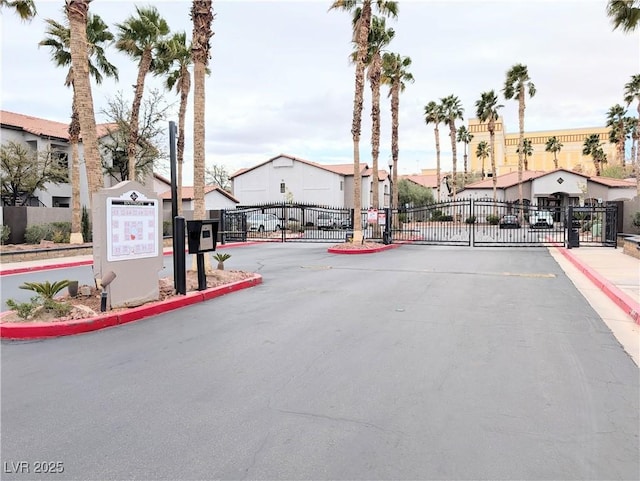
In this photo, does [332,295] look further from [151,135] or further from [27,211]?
[151,135]

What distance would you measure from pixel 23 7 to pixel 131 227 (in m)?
13.6

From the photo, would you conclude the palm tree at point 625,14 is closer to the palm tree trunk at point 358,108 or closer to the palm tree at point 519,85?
the palm tree trunk at point 358,108

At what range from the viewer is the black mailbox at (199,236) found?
8383 mm

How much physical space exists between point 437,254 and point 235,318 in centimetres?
1198

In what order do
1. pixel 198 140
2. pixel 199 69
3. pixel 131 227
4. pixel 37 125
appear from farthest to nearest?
1. pixel 37 125
2. pixel 198 140
3. pixel 199 69
4. pixel 131 227

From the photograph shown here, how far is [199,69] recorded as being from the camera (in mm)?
10195

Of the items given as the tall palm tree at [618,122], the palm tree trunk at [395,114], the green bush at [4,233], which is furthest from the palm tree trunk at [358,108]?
the tall palm tree at [618,122]

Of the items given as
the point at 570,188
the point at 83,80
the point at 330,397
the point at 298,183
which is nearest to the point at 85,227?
the point at 83,80

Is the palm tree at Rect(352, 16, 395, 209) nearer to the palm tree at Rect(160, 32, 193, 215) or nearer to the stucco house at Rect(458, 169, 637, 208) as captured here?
the palm tree at Rect(160, 32, 193, 215)

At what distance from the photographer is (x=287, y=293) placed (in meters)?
9.26

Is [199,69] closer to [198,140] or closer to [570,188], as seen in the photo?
[198,140]

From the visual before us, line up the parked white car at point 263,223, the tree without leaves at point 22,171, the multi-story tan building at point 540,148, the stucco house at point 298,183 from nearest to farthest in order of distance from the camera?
the tree without leaves at point 22,171 → the parked white car at point 263,223 → the stucco house at point 298,183 → the multi-story tan building at point 540,148

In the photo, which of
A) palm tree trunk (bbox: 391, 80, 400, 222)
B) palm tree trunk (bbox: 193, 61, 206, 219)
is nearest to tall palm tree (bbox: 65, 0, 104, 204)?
palm tree trunk (bbox: 193, 61, 206, 219)

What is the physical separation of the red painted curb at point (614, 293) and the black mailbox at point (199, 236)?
721 cm
